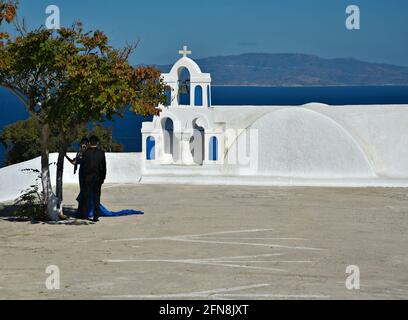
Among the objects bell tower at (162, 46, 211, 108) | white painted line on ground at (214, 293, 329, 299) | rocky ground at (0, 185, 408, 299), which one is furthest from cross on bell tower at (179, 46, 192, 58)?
white painted line on ground at (214, 293, 329, 299)

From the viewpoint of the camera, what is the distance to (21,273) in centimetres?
1281

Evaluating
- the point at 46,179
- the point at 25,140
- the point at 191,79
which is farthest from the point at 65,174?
the point at 25,140

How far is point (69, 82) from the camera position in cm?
1703

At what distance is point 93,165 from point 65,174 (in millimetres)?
9185

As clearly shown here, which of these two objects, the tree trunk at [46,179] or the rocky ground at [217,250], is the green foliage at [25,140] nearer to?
the rocky ground at [217,250]

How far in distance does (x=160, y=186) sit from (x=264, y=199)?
4226mm

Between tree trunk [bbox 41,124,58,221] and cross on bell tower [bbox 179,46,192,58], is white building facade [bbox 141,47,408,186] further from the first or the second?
tree trunk [bbox 41,124,58,221]

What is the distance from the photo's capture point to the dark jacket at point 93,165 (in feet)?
57.5

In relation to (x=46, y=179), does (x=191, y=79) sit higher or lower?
higher

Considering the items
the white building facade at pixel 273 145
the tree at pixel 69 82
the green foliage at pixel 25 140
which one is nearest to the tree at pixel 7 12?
the tree at pixel 69 82

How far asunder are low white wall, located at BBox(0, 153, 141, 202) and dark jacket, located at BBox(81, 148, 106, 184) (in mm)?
6147

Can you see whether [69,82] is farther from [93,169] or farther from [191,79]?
[191,79]

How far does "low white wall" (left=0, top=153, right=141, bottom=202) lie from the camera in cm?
2420
